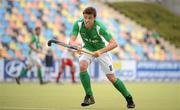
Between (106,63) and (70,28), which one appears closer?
(106,63)

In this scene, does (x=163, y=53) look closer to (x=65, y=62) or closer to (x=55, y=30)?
(x=55, y=30)

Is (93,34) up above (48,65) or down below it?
below

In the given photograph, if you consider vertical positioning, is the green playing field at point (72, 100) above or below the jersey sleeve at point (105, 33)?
below

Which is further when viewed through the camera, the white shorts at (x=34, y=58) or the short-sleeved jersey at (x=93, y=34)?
the white shorts at (x=34, y=58)

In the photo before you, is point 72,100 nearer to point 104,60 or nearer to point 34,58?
point 104,60

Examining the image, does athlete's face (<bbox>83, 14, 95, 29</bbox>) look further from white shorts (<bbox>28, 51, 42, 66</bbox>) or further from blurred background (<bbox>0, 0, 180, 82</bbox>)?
blurred background (<bbox>0, 0, 180, 82</bbox>)

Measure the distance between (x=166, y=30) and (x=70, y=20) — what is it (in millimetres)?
5819

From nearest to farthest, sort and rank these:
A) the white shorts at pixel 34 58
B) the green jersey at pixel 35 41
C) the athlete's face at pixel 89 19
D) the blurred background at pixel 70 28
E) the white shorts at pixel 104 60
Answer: the athlete's face at pixel 89 19, the white shorts at pixel 104 60, the green jersey at pixel 35 41, the white shorts at pixel 34 58, the blurred background at pixel 70 28

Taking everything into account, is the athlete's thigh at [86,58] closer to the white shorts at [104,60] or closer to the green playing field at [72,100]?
the white shorts at [104,60]

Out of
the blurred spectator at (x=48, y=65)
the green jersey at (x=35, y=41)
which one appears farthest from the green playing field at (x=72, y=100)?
the blurred spectator at (x=48, y=65)

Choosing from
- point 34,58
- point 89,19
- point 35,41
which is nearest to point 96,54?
point 89,19

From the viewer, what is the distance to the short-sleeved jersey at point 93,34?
1046 cm

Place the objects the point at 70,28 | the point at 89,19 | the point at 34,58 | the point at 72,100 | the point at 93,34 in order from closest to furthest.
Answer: the point at 89,19, the point at 93,34, the point at 72,100, the point at 34,58, the point at 70,28

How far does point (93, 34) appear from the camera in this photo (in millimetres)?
10570
